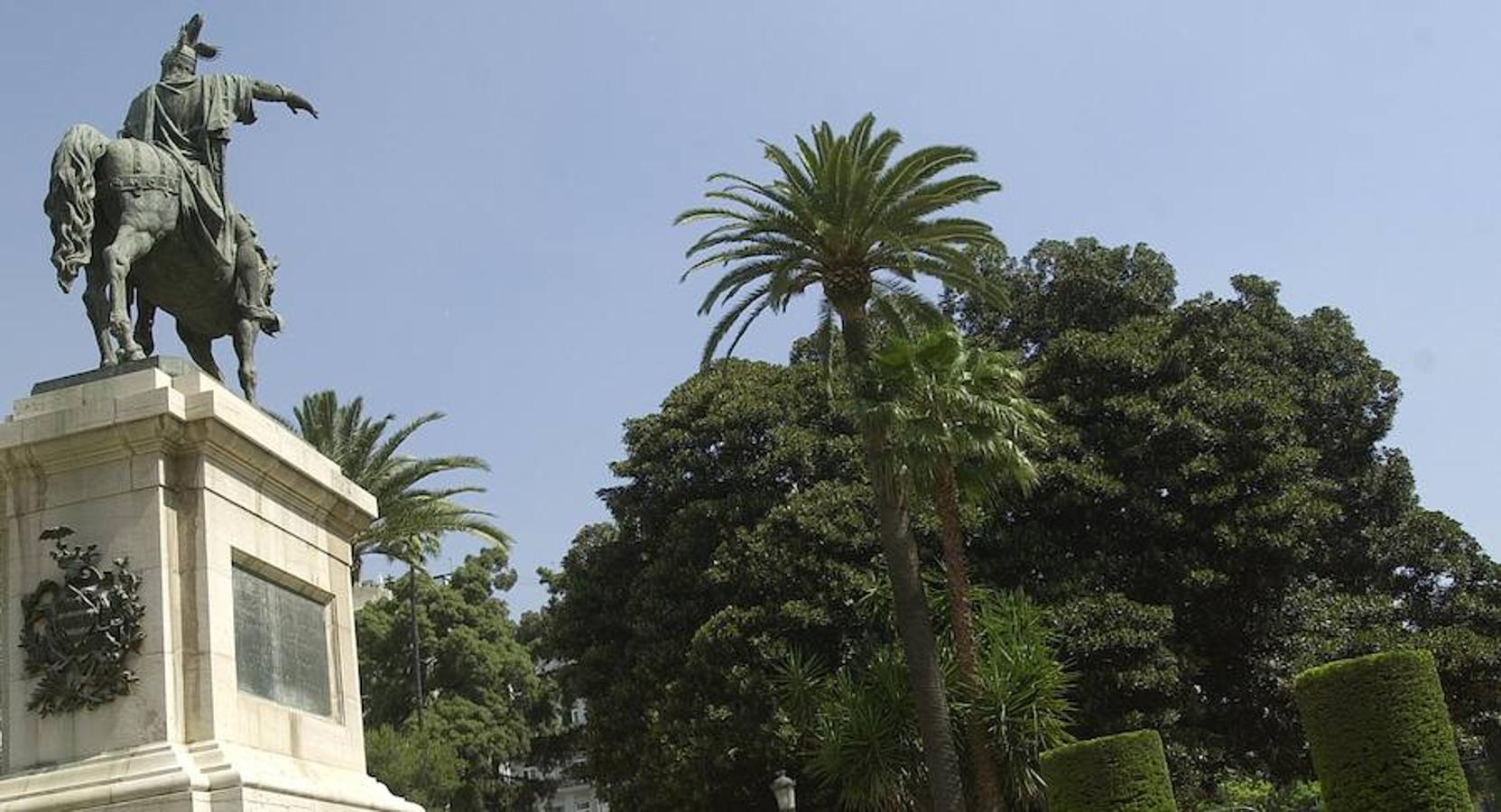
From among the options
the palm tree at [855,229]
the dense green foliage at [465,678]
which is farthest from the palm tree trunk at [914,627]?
the dense green foliage at [465,678]

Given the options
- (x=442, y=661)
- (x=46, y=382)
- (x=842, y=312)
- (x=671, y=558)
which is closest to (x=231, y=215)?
(x=46, y=382)

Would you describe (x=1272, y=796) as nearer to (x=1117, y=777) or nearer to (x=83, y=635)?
(x=1117, y=777)

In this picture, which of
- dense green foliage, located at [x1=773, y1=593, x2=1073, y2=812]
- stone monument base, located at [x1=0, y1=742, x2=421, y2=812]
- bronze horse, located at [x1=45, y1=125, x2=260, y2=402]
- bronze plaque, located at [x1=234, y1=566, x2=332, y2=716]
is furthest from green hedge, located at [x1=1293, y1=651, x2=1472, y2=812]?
bronze horse, located at [x1=45, y1=125, x2=260, y2=402]

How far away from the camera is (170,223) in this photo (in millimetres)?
13039

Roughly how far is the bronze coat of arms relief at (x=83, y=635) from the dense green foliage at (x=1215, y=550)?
2197cm

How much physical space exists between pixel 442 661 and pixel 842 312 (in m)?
30.7

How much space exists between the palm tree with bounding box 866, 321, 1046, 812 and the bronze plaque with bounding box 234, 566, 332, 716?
15070 mm

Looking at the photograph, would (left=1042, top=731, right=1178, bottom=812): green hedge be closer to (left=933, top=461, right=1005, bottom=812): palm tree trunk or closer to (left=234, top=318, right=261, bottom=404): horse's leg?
(left=933, top=461, right=1005, bottom=812): palm tree trunk

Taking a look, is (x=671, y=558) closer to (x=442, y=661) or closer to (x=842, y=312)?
(x=842, y=312)

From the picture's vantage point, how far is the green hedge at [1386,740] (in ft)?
54.9

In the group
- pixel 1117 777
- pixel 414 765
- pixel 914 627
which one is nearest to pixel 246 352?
pixel 1117 777

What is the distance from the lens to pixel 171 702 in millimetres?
10797

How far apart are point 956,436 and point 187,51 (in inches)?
627

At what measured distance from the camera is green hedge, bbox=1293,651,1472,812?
16734 millimetres
